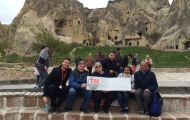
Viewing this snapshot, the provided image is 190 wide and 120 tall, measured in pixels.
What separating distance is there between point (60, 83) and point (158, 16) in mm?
50108

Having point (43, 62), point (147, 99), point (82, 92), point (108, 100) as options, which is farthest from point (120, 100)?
point (43, 62)

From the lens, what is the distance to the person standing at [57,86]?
202 inches

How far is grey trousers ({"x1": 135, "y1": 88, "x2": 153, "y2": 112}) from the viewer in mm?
5176

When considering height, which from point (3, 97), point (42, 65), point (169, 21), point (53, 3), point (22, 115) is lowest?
point (22, 115)

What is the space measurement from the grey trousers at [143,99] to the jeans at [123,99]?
231 millimetres

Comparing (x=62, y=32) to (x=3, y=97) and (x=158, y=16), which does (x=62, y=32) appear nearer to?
(x=158, y=16)

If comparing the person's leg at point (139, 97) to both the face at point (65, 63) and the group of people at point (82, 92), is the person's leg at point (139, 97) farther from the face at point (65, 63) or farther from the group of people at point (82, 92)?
the face at point (65, 63)

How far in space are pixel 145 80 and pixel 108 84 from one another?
2.96 ft

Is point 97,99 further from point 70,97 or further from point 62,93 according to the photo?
point 62,93

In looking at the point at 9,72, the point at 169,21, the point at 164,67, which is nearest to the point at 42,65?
the point at 9,72

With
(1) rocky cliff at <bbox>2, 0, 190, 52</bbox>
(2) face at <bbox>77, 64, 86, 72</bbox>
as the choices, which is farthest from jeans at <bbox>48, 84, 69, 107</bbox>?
(1) rocky cliff at <bbox>2, 0, 190, 52</bbox>

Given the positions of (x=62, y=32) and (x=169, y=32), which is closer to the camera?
(x=169, y=32)

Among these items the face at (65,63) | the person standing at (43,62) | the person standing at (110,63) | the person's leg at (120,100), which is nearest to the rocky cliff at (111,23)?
the person standing at (43,62)

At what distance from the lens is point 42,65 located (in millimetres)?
7691
